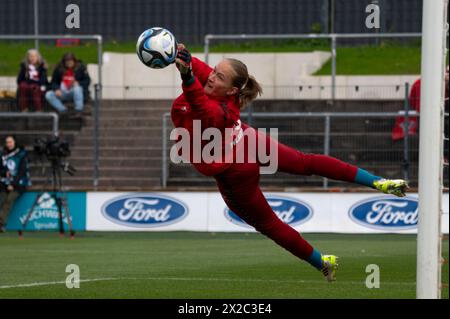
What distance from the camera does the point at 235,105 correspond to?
36.3 ft

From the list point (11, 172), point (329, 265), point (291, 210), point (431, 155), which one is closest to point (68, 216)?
point (11, 172)

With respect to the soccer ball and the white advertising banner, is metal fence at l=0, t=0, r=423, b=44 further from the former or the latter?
the soccer ball

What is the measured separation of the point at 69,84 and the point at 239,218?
4452 mm

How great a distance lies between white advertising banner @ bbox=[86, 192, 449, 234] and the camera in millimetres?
22328

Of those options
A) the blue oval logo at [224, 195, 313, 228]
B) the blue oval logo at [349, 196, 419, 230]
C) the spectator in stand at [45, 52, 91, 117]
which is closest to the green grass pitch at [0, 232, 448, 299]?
the blue oval logo at [349, 196, 419, 230]

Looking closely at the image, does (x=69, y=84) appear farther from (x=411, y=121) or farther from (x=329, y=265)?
(x=329, y=265)

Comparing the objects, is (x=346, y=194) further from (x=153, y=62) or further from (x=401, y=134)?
(x=153, y=62)

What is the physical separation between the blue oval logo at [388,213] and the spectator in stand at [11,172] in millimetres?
6039

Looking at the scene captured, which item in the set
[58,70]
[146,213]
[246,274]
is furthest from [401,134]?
[246,274]

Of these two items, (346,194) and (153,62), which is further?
(346,194)

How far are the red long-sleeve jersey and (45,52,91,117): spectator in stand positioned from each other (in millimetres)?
12904

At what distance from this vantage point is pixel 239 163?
35.4 ft

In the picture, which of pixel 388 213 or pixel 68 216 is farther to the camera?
pixel 388 213
